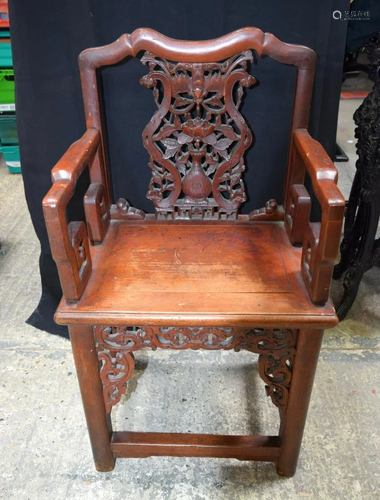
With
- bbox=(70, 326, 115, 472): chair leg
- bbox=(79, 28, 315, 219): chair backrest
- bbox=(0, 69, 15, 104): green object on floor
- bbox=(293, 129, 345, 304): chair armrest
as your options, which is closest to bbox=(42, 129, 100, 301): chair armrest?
bbox=(70, 326, 115, 472): chair leg

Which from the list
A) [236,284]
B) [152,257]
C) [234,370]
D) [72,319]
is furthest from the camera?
[234,370]

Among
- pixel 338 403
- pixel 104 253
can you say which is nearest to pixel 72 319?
pixel 104 253

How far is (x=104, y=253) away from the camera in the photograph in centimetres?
136

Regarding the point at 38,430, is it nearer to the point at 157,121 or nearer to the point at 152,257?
the point at 152,257

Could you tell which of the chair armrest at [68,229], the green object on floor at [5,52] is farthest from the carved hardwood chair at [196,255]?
the green object on floor at [5,52]

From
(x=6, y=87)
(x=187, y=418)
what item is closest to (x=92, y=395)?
(x=187, y=418)

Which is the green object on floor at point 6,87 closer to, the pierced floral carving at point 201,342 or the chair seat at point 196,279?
the chair seat at point 196,279

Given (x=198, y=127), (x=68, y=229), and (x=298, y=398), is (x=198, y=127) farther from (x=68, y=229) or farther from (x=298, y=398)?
(x=298, y=398)

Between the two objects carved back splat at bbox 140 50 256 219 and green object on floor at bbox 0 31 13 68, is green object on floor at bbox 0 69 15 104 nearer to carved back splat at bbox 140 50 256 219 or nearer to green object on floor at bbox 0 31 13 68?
green object on floor at bbox 0 31 13 68

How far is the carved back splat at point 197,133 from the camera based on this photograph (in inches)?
52.4

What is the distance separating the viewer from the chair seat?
3.69 feet

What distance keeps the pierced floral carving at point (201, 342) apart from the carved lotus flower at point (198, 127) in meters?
0.58

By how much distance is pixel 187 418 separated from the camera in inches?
62.8

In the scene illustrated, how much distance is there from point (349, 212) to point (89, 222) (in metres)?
1.15
